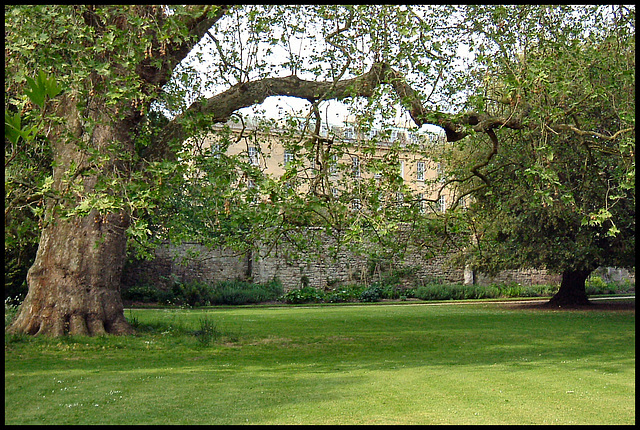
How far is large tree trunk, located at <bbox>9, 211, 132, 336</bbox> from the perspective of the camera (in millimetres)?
11773

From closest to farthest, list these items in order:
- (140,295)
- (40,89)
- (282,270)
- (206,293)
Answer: (40,89), (140,295), (206,293), (282,270)

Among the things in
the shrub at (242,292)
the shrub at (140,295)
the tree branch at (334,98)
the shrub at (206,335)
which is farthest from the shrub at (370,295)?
the tree branch at (334,98)

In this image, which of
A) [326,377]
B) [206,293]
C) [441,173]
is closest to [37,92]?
[326,377]

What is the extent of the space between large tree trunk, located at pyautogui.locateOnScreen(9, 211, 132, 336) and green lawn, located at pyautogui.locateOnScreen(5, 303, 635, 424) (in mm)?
601

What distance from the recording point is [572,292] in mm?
24188

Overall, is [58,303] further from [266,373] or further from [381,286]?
[381,286]

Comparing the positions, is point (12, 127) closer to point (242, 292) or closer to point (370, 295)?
point (242, 292)

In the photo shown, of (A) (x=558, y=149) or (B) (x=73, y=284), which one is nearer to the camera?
(B) (x=73, y=284)

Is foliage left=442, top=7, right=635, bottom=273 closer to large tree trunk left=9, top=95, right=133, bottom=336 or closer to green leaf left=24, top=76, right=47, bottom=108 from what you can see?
large tree trunk left=9, top=95, right=133, bottom=336

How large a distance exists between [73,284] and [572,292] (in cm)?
1815

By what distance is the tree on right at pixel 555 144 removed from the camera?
34.3ft

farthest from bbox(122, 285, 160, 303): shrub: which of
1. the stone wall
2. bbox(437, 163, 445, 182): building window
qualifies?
bbox(437, 163, 445, 182): building window

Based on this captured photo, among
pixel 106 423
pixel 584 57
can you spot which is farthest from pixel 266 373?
pixel 584 57

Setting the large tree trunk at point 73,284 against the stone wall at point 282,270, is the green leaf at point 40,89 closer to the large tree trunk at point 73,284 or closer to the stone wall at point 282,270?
the large tree trunk at point 73,284
